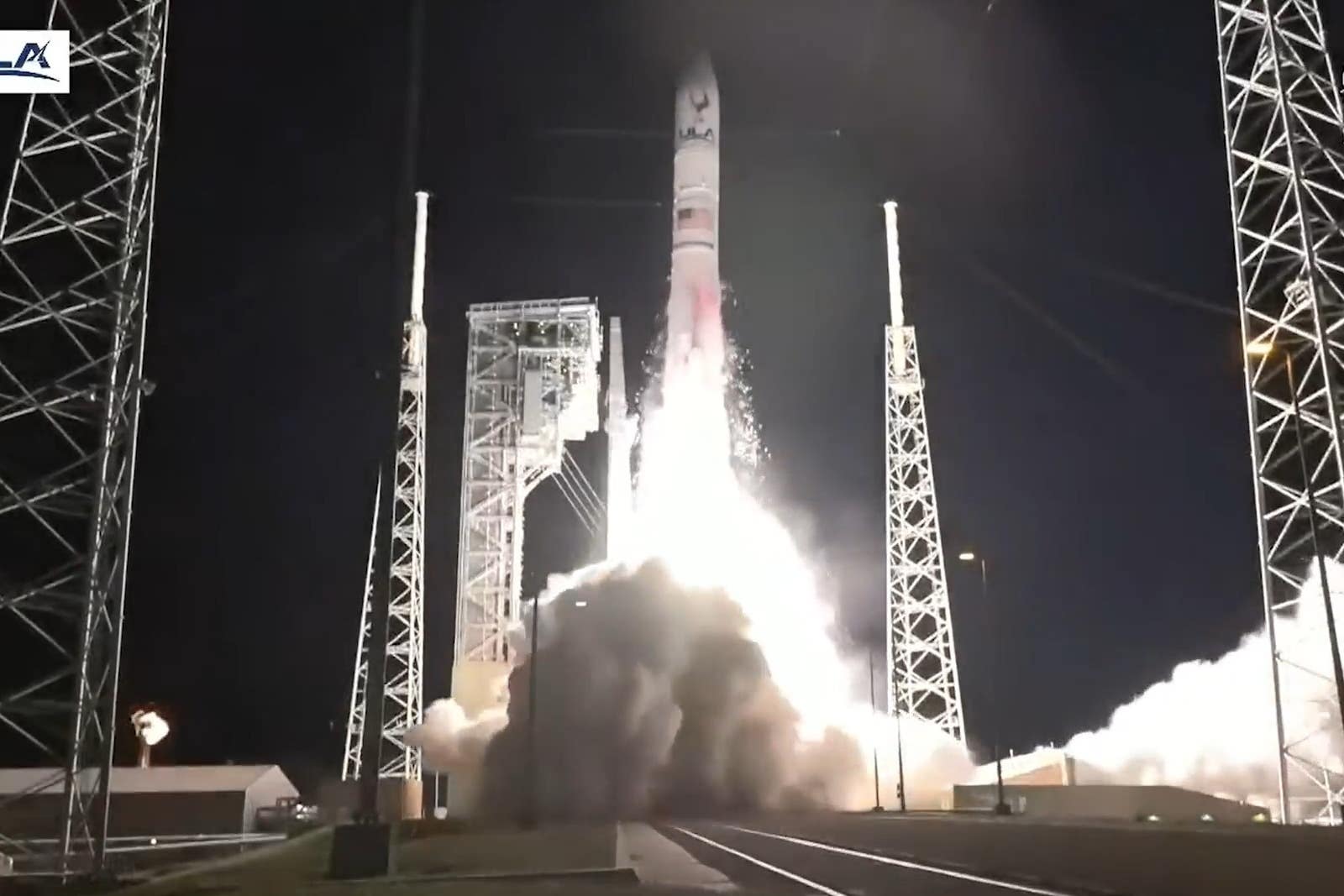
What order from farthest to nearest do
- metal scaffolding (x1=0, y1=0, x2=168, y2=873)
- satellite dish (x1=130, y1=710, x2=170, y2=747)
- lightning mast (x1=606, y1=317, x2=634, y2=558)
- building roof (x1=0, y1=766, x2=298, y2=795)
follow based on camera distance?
lightning mast (x1=606, y1=317, x2=634, y2=558), satellite dish (x1=130, y1=710, x2=170, y2=747), building roof (x1=0, y1=766, x2=298, y2=795), metal scaffolding (x1=0, y1=0, x2=168, y2=873)

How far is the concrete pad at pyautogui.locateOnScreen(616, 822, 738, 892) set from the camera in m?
17.0

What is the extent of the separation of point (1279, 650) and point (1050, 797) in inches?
544

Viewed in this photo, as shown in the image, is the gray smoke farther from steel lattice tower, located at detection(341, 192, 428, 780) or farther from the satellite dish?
the satellite dish

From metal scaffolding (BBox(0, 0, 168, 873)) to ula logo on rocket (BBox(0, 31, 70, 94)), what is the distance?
40cm

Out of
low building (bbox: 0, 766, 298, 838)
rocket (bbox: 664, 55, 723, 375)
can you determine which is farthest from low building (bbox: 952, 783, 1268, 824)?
low building (bbox: 0, 766, 298, 838)

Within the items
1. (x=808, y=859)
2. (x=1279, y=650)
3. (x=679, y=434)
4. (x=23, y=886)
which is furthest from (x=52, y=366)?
(x=1279, y=650)

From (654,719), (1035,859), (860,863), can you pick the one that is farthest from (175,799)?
(1035,859)

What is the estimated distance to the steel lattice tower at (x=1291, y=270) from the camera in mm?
32406

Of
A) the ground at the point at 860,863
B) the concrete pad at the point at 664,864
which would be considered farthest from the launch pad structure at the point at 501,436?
the ground at the point at 860,863

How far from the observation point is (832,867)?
63.7ft

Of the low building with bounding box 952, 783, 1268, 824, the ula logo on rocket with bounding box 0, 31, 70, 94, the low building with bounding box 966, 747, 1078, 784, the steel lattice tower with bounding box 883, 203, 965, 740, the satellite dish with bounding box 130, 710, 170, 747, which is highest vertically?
the ula logo on rocket with bounding box 0, 31, 70, 94

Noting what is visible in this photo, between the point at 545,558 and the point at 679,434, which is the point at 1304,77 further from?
the point at 545,558

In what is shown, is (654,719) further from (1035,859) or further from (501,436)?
(1035,859)

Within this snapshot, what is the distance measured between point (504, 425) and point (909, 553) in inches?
702
